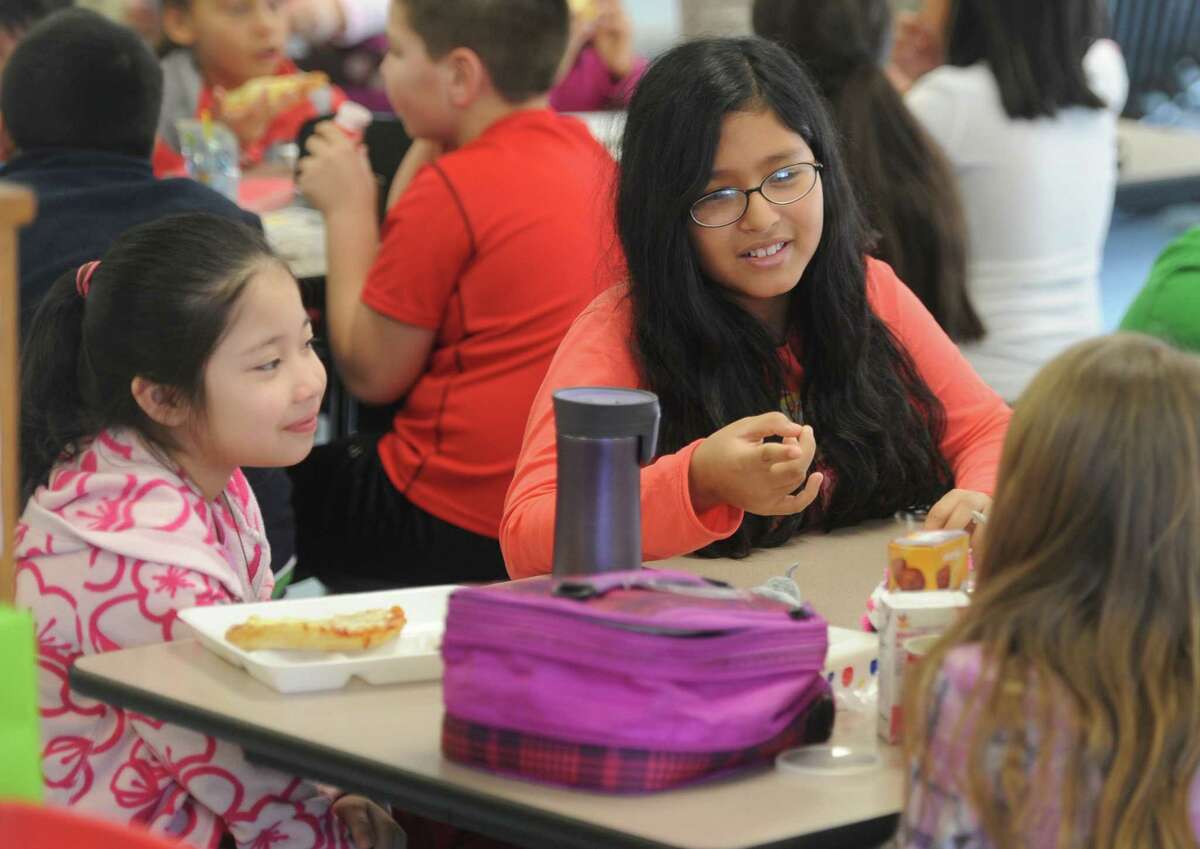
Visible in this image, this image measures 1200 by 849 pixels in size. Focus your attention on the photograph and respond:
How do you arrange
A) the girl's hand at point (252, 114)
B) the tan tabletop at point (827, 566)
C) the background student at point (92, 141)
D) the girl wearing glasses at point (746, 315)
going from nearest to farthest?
the tan tabletop at point (827, 566), the girl wearing glasses at point (746, 315), the background student at point (92, 141), the girl's hand at point (252, 114)

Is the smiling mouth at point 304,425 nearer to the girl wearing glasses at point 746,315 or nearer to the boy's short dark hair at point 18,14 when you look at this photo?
the girl wearing glasses at point 746,315

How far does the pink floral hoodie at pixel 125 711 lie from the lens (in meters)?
1.67

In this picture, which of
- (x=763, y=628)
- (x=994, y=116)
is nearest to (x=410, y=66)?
(x=994, y=116)

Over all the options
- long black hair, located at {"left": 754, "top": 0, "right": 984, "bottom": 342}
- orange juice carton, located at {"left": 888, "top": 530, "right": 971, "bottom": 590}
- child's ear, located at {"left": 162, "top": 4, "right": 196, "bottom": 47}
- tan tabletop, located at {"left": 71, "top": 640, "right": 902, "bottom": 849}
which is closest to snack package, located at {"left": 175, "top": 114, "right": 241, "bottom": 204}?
child's ear, located at {"left": 162, "top": 4, "right": 196, "bottom": 47}

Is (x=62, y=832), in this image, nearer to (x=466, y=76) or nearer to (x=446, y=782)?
(x=446, y=782)

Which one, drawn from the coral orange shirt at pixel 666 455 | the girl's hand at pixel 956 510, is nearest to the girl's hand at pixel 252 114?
the coral orange shirt at pixel 666 455

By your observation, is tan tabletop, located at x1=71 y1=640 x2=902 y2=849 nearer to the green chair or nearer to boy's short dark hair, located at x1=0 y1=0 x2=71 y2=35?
the green chair

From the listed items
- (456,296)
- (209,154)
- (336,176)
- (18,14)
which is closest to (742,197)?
(456,296)

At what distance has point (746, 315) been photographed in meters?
2.07

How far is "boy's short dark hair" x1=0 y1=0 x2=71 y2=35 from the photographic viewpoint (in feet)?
12.2

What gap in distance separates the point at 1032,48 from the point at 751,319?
140cm

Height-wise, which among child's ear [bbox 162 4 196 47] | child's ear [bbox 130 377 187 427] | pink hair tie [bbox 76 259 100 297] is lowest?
child's ear [bbox 130 377 187 427]

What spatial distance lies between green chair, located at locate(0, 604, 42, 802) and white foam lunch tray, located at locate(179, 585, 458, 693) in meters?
0.30

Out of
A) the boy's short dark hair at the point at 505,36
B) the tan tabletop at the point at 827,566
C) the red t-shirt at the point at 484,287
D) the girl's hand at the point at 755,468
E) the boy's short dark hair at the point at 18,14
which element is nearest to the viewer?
the girl's hand at the point at 755,468
